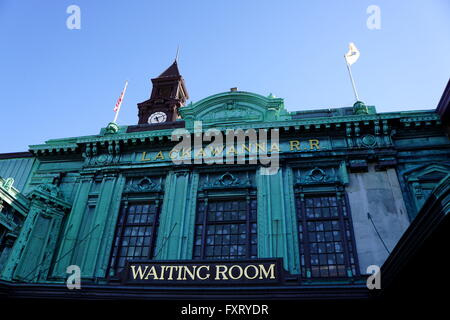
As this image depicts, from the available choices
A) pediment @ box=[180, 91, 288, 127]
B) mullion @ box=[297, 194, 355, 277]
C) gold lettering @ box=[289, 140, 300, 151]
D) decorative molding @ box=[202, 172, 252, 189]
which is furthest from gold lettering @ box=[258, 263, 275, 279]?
pediment @ box=[180, 91, 288, 127]

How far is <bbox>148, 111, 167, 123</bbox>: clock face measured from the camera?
1298 inches

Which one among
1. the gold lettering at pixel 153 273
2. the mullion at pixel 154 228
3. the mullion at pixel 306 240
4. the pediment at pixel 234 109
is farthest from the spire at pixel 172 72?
the gold lettering at pixel 153 273

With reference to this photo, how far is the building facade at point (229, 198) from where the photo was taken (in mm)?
13312

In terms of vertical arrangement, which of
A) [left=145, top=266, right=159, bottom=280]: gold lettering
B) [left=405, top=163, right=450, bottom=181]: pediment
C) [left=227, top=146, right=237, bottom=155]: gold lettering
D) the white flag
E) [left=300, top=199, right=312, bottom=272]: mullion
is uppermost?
the white flag

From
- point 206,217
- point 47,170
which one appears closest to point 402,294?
point 206,217

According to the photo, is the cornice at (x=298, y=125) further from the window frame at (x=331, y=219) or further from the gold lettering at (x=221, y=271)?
the gold lettering at (x=221, y=271)

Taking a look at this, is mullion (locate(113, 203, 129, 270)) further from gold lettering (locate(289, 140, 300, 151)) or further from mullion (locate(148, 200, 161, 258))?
gold lettering (locate(289, 140, 300, 151))

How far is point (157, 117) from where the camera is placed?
33.2 metres

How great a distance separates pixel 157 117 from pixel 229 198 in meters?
19.6

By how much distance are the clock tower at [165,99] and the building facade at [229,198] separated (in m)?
15.2

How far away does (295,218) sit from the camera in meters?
14.2
